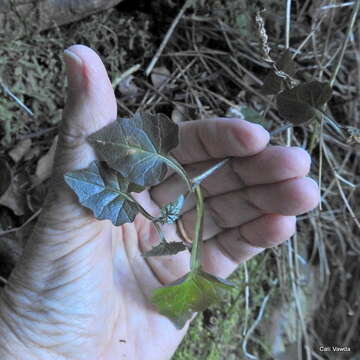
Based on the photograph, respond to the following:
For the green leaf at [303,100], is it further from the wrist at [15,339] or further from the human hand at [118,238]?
the wrist at [15,339]

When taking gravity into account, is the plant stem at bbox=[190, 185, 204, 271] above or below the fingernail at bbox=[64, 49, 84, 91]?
below

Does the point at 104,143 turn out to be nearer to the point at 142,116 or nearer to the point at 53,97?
the point at 142,116

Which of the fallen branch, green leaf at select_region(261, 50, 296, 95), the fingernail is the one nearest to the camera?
the fingernail

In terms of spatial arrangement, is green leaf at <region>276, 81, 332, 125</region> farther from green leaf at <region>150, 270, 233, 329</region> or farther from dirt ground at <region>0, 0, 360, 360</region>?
green leaf at <region>150, 270, 233, 329</region>

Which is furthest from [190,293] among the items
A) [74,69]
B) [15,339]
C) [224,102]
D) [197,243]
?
[224,102]

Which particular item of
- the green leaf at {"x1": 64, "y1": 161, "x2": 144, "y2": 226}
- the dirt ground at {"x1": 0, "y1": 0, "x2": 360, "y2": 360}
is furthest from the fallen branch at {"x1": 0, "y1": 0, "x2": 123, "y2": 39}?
the green leaf at {"x1": 64, "y1": 161, "x2": 144, "y2": 226}

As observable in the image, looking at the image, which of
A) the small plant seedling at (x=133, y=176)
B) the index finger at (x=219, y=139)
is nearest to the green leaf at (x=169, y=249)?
the small plant seedling at (x=133, y=176)

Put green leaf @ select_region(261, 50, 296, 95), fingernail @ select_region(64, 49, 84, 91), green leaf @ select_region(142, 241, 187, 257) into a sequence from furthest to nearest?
green leaf @ select_region(261, 50, 296, 95), green leaf @ select_region(142, 241, 187, 257), fingernail @ select_region(64, 49, 84, 91)
